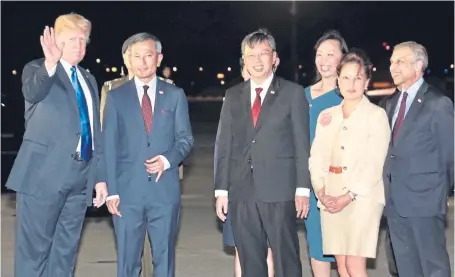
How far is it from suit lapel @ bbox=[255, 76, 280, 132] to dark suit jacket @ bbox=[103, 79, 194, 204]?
55 centimetres

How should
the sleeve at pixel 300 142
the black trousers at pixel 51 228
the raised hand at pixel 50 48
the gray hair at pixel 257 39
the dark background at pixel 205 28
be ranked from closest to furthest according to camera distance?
the raised hand at pixel 50 48 → the sleeve at pixel 300 142 → the gray hair at pixel 257 39 → the black trousers at pixel 51 228 → the dark background at pixel 205 28

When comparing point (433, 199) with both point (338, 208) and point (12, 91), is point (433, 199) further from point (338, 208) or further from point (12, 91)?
point (12, 91)

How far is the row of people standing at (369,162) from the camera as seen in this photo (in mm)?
5539

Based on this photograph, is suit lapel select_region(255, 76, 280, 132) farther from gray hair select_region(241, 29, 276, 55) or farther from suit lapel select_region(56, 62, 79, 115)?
suit lapel select_region(56, 62, 79, 115)

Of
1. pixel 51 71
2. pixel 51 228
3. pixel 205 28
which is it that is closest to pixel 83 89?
pixel 51 71

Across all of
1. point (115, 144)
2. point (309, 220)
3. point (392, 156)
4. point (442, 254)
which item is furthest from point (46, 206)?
point (442, 254)

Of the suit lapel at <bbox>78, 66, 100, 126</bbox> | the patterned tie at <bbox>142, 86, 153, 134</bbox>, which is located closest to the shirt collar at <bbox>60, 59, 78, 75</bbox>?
the suit lapel at <bbox>78, 66, 100, 126</bbox>

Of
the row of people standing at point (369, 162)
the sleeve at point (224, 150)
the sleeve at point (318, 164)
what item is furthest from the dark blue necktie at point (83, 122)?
the sleeve at point (318, 164)

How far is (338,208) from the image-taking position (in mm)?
5613

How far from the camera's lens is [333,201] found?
5.61 meters

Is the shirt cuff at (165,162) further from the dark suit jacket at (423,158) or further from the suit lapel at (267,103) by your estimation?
the dark suit jacket at (423,158)

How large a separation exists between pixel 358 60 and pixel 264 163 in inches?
36.6

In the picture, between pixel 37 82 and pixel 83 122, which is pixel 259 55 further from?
pixel 37 82

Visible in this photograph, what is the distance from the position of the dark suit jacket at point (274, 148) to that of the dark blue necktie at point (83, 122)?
3.39 feet
